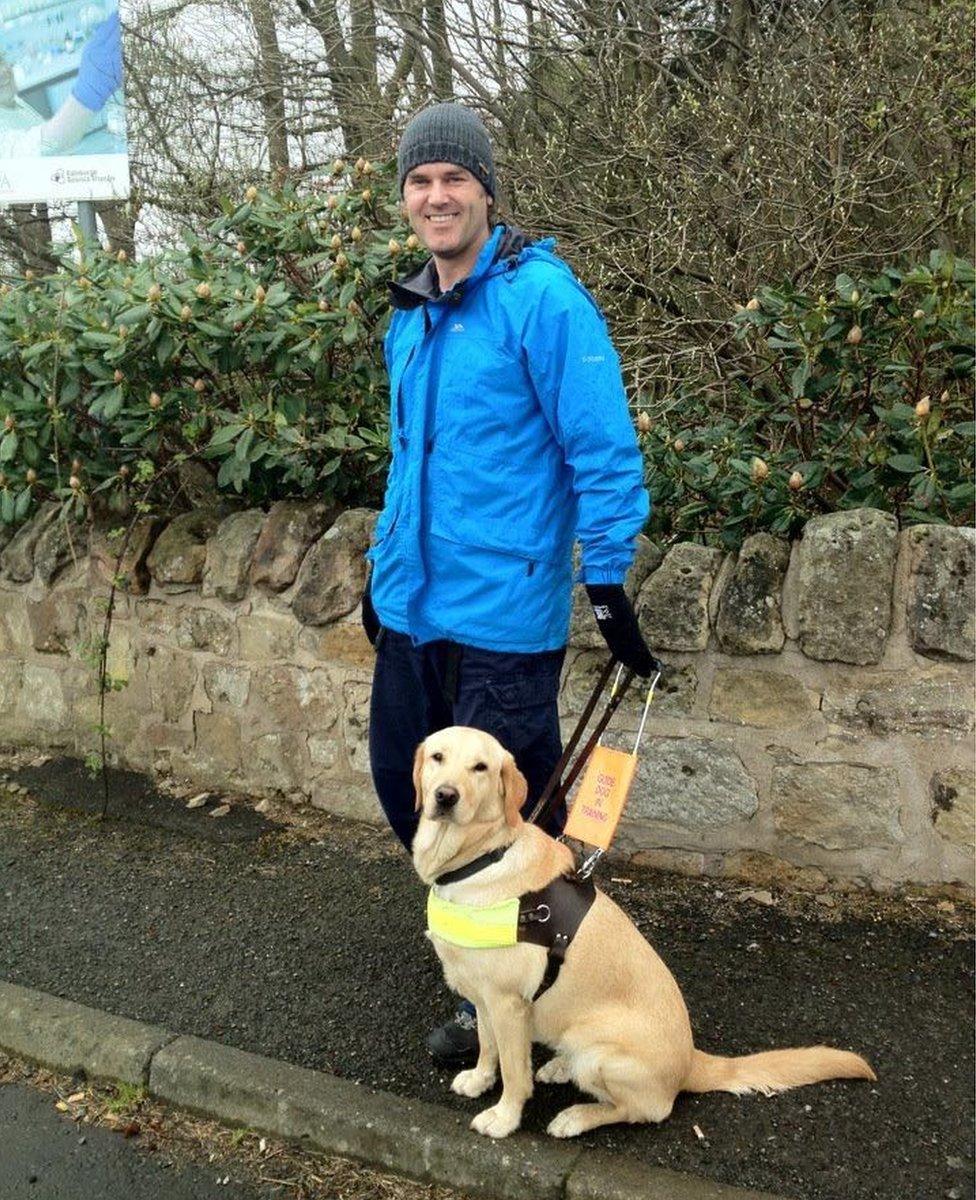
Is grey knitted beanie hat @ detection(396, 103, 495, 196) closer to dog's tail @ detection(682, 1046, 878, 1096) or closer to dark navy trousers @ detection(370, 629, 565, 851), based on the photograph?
dark navy trousers @ detection(370, 629, 565, 851)

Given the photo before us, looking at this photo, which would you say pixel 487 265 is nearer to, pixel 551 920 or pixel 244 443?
pixel 551 920

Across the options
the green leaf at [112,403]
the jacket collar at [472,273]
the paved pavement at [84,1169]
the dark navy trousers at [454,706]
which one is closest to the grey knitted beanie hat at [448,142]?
the jacket collar at [472,273]

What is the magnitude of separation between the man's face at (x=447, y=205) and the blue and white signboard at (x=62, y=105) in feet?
11.3

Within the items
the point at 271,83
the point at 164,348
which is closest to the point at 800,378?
the point at 164,348

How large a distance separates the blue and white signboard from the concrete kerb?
418 cm

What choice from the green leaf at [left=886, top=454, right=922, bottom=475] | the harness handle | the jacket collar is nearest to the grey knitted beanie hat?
the jacket collar

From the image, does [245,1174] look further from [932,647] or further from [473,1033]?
[932,647]

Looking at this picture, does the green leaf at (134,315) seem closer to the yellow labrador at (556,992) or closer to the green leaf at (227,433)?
the green leaf at (227,433)

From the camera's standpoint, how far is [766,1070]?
276cm

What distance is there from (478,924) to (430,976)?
949mm

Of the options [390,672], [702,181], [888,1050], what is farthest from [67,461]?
[888,1050]

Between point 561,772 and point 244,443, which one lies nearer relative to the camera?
point 561,772

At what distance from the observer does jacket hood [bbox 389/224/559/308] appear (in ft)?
9.41

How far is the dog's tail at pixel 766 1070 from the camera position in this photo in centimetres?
275
